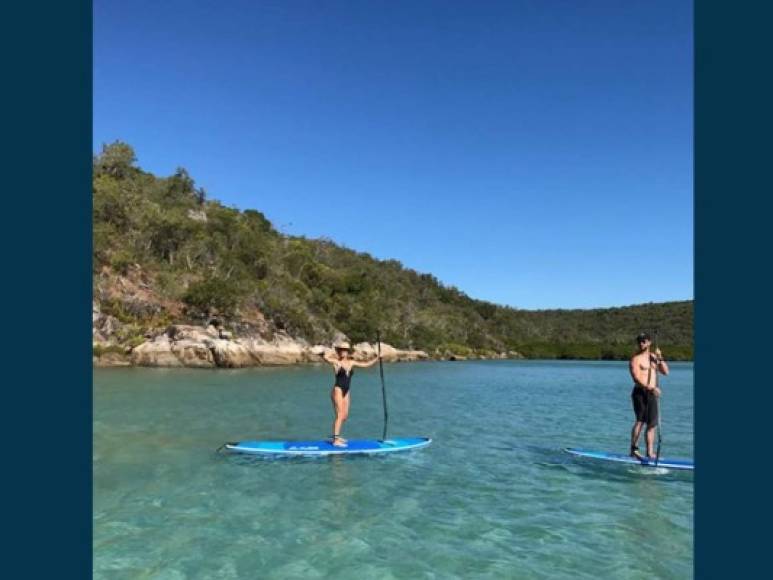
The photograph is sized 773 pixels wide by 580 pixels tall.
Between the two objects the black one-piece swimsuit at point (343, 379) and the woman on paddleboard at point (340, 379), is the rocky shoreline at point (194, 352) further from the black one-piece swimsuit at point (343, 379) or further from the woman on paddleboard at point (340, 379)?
the black one-piece swimsuit at point (343, 379)

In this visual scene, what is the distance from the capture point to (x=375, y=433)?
58.4ft

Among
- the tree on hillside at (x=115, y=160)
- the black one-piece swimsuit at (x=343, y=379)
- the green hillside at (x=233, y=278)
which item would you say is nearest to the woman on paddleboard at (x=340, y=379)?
the black one-piece swimsuit at (x=343, y=379)

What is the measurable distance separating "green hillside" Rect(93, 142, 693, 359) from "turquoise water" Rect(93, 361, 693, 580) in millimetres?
41599

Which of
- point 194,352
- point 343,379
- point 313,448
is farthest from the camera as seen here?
point 194,352

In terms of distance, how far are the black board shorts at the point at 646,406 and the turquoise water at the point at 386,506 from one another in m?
1.11

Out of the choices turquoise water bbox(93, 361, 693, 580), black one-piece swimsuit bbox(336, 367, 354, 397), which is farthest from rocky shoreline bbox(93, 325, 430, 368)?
black one-piece swimsuit bbox(336, 367, 354, 397)

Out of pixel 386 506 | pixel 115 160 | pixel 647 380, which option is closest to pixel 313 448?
pixel 386 506

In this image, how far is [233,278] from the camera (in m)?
67.9

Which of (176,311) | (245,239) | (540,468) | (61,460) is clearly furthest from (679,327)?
(61,460)

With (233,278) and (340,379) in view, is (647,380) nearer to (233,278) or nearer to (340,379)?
(340,379)

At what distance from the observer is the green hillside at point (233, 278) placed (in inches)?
2330

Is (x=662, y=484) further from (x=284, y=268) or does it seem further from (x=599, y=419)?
(x=284, y=268)

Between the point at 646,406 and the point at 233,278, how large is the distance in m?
60.0

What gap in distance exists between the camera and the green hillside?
59188 millimetres
